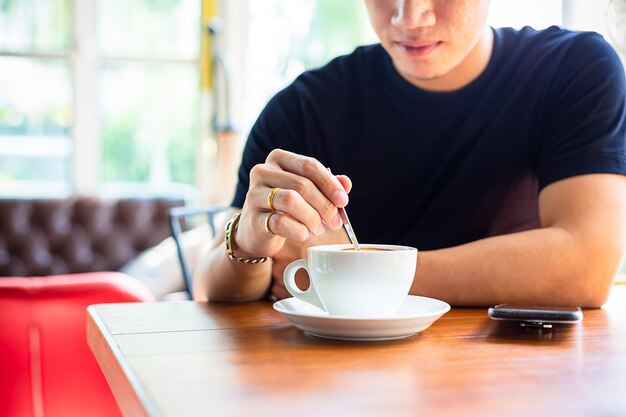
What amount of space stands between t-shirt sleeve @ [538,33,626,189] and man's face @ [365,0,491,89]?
188 millimetres

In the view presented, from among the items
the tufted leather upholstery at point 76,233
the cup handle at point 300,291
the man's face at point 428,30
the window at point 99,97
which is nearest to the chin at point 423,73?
the man's face at point 428,30

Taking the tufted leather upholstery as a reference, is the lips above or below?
above

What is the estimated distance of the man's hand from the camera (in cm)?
90

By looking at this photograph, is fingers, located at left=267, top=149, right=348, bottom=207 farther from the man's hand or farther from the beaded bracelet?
the beaded bracelet

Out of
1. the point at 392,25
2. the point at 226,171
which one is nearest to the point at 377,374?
the point at 392,25

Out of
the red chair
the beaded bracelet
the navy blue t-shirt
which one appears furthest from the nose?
the red chair

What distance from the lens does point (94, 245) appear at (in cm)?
432

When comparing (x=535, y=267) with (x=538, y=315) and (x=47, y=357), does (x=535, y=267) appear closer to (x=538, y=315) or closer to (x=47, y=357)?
(x=538, y=315)

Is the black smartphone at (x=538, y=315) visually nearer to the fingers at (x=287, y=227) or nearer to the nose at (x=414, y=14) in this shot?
the fingers at (x=287, y=227)

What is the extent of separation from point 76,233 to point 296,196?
12.0 feet

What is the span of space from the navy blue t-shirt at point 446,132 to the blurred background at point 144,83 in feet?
10.3

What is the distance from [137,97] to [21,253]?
129cm

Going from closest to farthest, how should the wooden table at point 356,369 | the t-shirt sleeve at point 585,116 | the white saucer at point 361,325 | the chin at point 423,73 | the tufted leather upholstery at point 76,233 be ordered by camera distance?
the wooden table at point 356,369, the white saucer at point 361,325, the t-shirt sleeve at point 585,116, the chin at point 423,73, the tufted leather upholstery at point 76,233

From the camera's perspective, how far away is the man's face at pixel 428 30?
1.30m
